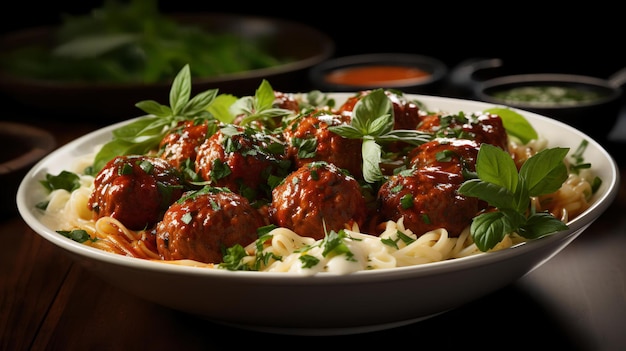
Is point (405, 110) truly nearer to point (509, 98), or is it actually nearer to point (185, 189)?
point (185, 189)

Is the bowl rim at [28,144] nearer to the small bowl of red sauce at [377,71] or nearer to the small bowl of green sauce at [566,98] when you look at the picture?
the small bowl of red sauce at [377,71]

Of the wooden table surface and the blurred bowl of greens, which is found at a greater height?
the wooden table surface

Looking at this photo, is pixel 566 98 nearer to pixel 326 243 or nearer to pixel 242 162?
pixel 242 162

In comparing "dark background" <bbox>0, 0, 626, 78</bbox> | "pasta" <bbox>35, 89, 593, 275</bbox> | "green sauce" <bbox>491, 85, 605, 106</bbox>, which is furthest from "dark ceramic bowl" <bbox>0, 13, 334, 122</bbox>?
"pasta" <bbox>35, 89, 593, 275</bbox>

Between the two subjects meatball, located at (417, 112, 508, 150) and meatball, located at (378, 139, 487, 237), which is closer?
meatball, located at (378, 139, 487, 237)

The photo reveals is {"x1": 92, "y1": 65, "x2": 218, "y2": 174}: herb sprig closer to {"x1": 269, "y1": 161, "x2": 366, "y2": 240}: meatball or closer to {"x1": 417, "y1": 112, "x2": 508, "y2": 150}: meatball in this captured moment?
{"x1": 269, "y1": 161, "x2": 366, "y2": 240}: meatball

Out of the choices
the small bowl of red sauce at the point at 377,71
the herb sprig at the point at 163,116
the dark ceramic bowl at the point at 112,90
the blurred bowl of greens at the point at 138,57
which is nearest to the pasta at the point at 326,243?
the herb sprig at the point at 163,116

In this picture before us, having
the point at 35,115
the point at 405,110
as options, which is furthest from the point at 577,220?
the point at 35,115
